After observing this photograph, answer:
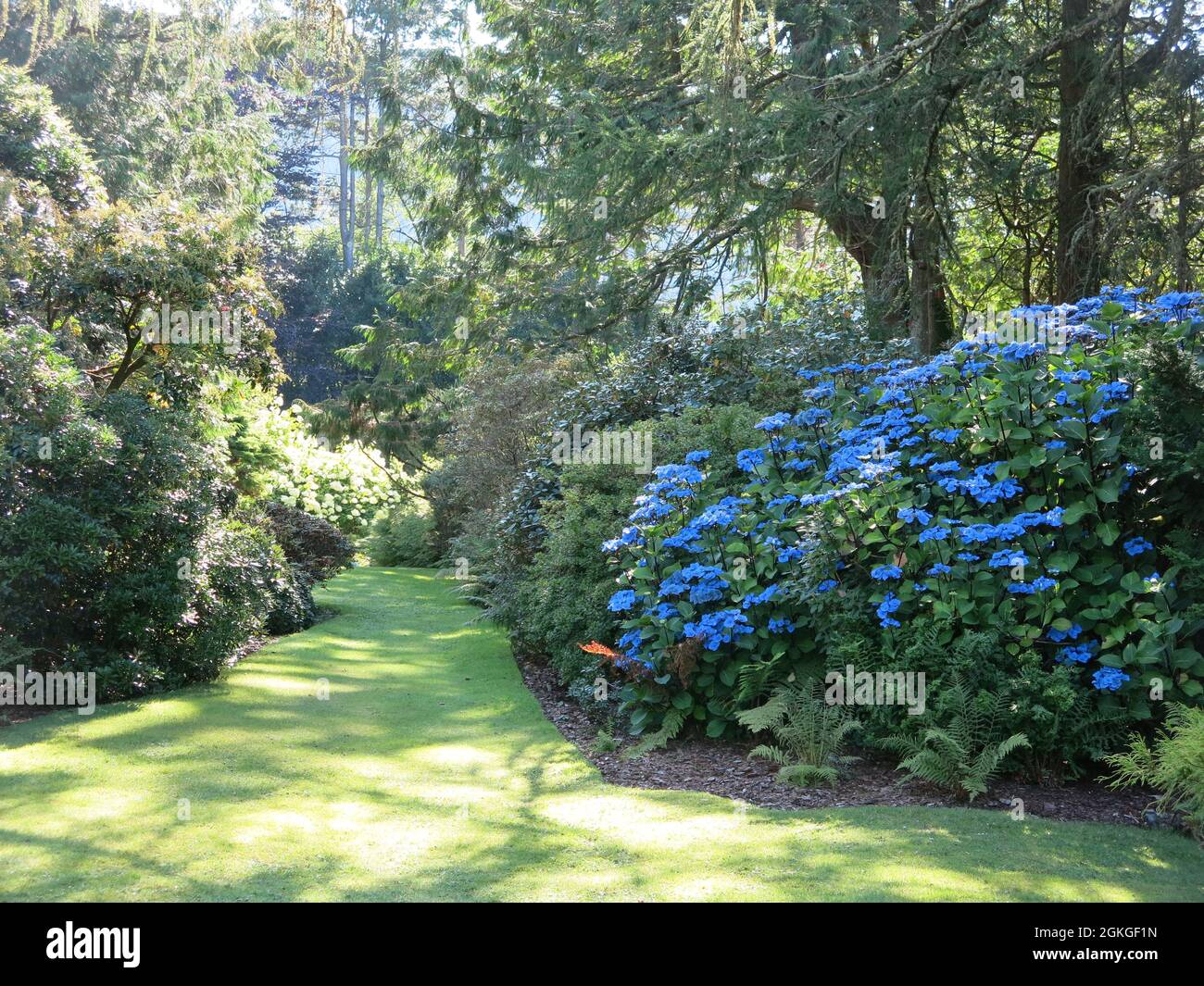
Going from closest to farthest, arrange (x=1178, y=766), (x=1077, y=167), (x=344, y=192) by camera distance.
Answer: (x=1178, y=766), (x=1077, y=167), (x=344, y=192)

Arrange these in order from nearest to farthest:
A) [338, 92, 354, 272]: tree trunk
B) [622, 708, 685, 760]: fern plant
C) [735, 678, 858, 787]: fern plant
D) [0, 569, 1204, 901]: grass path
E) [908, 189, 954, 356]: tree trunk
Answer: [0, 569, 1204, 901]: grass path < [735, 678, 858, 787]: fern plant < [622, 708, 685, 760]: fern plant < [908, 189, 954, 356]: tree trunk < [338, 92, 354, 272]: tree trunk

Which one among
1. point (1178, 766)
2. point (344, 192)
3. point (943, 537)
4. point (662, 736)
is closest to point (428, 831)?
point (662, 736)

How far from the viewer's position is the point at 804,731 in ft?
17.9

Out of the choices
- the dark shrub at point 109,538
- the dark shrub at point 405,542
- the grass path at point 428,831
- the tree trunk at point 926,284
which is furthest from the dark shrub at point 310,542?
the tree trunk at point 926,284

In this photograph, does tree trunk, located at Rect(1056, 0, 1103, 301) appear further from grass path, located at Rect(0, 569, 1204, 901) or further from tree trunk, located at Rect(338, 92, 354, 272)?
tree trunk, located at Rect(338, 92, 354, 272)

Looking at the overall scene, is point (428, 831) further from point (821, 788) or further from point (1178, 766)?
point (1178, 766)

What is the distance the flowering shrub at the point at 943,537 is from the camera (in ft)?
16.9

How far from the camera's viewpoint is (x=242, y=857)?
161 inches

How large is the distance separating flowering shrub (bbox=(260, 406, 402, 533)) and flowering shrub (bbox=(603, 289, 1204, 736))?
38.3 ft

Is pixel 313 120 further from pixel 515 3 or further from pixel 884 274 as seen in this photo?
pixel 884 274

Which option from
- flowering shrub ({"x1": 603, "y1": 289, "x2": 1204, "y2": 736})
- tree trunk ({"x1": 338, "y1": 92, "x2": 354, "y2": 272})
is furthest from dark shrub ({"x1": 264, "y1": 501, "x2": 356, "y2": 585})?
tree trunk ({"x1": 338, "y1": 92, "x2": 354, "y2": 272})

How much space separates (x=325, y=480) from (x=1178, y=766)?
57.0ft

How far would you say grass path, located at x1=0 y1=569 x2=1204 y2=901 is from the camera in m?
3.79

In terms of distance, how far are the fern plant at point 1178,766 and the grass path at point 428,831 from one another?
0.17m
